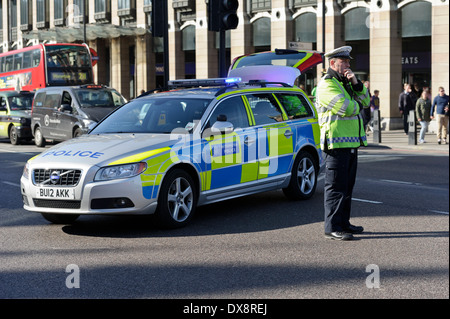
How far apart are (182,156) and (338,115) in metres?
1.83

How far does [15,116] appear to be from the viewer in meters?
24.4

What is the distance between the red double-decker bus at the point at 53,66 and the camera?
30.7m

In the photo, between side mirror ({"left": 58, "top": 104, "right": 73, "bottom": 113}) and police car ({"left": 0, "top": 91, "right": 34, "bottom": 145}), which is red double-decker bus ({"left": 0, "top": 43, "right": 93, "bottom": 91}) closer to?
police car ({"left": 0, "top": 91, "right": 34, "bottom": 145})

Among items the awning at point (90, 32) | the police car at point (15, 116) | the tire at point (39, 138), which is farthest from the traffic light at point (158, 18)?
the awning at point (90, 32)

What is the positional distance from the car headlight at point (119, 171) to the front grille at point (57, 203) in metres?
0.36

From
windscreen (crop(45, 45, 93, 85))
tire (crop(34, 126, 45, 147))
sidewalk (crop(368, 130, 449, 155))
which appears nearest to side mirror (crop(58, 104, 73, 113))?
tire (crop(34, 126, 45, 147))

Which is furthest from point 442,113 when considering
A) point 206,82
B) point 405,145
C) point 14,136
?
point 206,82

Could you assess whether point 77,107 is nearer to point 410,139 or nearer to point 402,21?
point 410,139

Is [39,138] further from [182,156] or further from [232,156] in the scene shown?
[182,156]

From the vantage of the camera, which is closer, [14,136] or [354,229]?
[354,229]

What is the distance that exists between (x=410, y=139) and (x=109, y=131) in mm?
14627

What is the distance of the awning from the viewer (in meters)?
42.8

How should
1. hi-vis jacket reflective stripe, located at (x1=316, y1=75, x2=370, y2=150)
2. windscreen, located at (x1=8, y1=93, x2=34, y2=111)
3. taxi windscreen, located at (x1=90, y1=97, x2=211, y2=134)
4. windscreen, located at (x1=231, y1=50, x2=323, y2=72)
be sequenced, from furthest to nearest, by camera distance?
windscreen, located at (x1=8, y1=93, x2=34, y2=111), windscreen, located at (x1=231, y1=50, x2=323, y2=72), taxi windscreen, located at (x1=90, y1=97, x2=211, y2=134), hi-vis jacket reflective stripe, located at (x1=316, y1=75, x2=370, y2=150)

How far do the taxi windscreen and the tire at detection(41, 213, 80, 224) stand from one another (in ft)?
3.78
